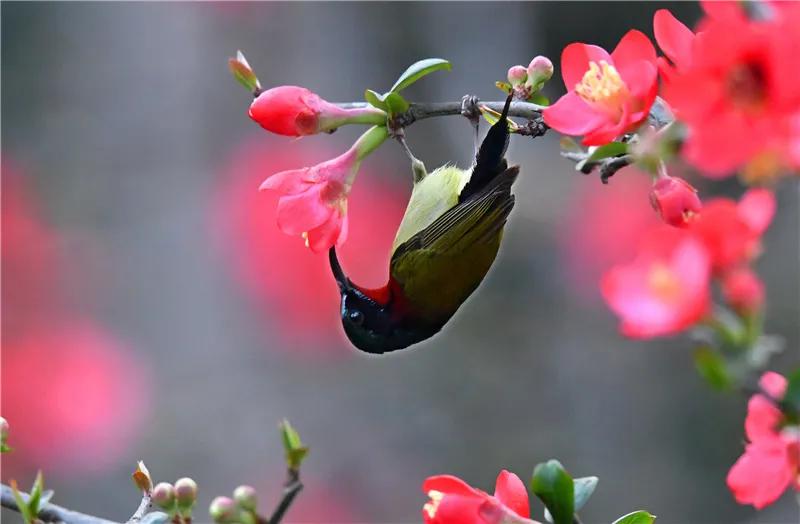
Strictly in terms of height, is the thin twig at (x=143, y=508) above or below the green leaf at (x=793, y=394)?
above

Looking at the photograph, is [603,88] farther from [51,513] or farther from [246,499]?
[51,513]

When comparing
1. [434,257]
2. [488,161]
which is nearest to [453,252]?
[434,257]

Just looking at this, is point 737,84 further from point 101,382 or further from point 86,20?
point 86,20

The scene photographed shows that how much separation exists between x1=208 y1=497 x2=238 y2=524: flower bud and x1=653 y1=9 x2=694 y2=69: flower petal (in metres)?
0.45

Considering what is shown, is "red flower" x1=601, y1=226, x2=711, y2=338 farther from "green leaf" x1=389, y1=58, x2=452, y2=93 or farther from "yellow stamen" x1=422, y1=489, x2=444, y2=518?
"green leaf" x1=389, y1=58, x2=452, y2=93

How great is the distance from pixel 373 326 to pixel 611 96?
88cm

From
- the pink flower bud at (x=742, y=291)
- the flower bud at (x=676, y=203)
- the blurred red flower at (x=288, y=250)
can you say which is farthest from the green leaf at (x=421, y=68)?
the blurred red flower at (x=288, y=250)

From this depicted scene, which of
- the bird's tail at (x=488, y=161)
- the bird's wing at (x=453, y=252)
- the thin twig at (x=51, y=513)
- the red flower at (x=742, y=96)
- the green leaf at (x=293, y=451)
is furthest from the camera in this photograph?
the bird's wing at (x=453, y=252)

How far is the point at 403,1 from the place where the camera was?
172 inches

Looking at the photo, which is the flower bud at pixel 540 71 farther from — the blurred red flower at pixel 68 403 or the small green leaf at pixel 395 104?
the blurred red flower at pixel 68 403

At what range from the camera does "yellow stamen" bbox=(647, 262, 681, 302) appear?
19.6 inches

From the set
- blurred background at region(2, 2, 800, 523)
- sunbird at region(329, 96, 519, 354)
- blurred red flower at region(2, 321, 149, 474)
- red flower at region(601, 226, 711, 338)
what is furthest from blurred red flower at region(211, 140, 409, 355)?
red flower at region(601, 226, 711, 338)

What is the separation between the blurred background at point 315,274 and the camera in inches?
151

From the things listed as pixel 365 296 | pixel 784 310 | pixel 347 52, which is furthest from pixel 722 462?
pixel 365 296
